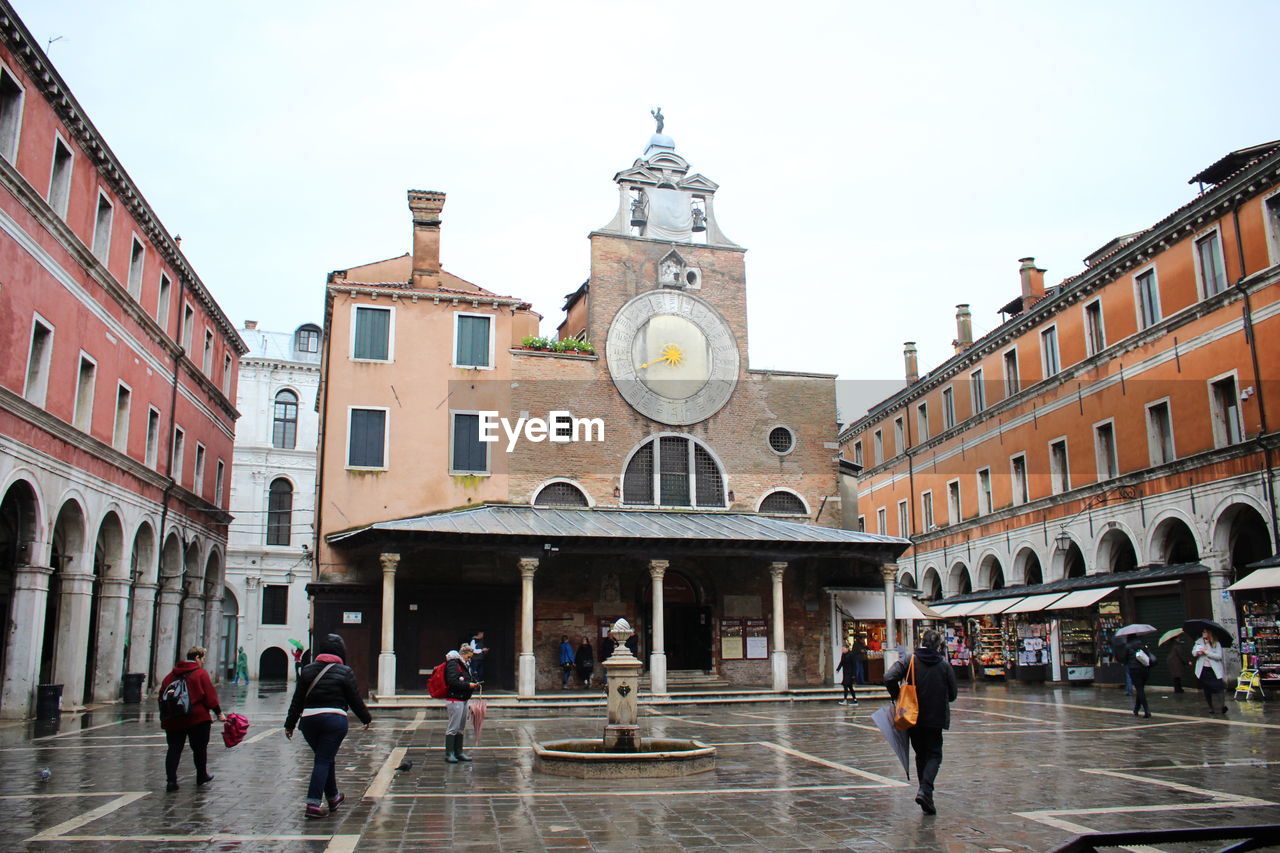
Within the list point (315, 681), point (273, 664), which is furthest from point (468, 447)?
point (273, 664)

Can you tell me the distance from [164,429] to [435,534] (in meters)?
8.55

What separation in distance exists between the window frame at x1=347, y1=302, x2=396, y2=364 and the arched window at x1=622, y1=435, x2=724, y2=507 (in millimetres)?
6979

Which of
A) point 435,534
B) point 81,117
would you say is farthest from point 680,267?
point 81,117

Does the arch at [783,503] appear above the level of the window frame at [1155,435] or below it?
below

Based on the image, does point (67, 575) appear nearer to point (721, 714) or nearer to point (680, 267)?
point (721, 714)

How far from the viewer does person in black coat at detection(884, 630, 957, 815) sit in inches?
360

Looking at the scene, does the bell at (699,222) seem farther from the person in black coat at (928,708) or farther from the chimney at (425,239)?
the person in black coat at (928,708)

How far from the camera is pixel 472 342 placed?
2811cm

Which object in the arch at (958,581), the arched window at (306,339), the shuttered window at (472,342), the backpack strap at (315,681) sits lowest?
the backpack strap at (315,681)

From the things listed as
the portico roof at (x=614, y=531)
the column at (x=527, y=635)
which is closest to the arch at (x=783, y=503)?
the portico roof at (x=614, y=531)

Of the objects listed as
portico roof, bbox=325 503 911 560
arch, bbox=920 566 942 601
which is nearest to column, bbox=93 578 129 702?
portico roof, bbox=325 503 911 560

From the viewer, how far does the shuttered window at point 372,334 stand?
27.3 m

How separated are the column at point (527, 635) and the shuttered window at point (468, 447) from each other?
4.08 m

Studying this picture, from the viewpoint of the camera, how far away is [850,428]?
4994 cm
